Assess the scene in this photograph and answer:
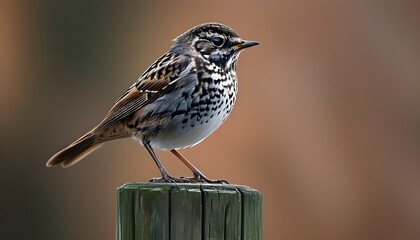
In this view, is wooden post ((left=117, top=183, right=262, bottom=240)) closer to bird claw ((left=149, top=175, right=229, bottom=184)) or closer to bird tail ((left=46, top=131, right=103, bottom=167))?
bird claw ((left=149, top=175, right=229, bottom=184))

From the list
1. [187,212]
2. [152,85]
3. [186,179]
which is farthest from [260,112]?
[187,212]

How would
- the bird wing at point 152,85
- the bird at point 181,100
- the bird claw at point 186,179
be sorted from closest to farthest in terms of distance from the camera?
1. the bird claw at point 186,179
2. the bird at point 181,100
3. the bird wing at point 152,85

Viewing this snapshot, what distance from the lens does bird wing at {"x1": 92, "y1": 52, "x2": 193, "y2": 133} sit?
7336mm

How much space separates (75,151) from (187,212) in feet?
8.40

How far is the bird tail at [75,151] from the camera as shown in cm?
757

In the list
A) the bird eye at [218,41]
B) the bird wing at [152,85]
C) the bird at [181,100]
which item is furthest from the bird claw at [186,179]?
the bird eye at [218,41]

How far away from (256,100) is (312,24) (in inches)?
52.8

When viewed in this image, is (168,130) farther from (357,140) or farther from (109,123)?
(357,140)

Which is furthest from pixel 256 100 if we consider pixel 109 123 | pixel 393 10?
pixel 109 123

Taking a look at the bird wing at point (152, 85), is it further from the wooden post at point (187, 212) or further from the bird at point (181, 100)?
the wooden post at point (187, 212)

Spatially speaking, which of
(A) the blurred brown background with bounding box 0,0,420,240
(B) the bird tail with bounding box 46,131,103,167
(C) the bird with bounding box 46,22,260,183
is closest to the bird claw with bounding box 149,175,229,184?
(C) the bird with bounding box 46,22,260,183

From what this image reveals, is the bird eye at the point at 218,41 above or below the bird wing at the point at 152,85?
above

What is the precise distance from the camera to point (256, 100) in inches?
521

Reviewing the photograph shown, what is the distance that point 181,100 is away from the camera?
7.22 metres
